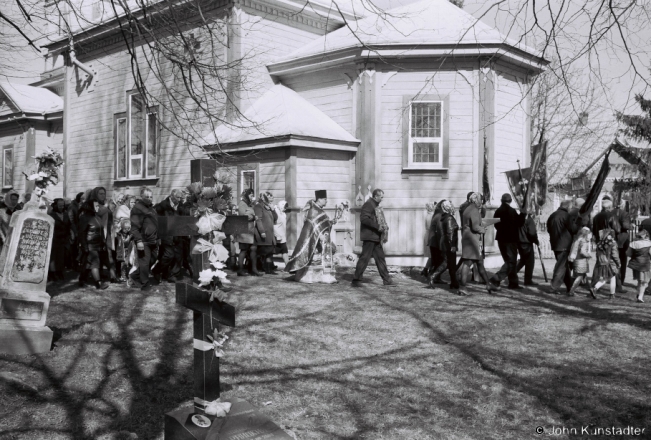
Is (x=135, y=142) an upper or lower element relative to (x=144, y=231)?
upper

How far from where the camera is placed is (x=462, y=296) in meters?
11.3

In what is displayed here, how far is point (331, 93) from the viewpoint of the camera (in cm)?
1780

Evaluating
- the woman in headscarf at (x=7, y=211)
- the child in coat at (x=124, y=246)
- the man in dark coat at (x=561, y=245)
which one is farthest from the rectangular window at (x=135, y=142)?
the man in dark coat at (x=561, y=245)

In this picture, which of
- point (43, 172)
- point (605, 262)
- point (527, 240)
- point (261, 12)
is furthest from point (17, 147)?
point (605, 262)

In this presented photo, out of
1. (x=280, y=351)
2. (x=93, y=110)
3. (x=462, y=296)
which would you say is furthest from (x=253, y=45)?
(x=280, y=351)

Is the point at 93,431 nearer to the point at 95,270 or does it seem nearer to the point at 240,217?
the point at 240,217

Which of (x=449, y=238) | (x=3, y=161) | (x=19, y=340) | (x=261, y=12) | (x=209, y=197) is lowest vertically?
(x=19, y=340)

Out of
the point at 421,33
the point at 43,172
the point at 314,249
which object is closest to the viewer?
the point at 43,172

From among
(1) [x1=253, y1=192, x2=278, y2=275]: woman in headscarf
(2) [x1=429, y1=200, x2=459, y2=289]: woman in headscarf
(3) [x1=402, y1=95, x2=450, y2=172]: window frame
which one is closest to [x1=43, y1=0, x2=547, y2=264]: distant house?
(3) [x1=402, y1=95, x2=450, y2=172]: window frame

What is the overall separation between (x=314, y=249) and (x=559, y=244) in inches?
195

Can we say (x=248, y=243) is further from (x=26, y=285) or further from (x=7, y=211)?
(x=26, y=285)

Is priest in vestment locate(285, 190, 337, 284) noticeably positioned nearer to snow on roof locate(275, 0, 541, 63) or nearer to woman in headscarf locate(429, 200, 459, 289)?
woman in headscarf locate(429, 200, 459, 289)

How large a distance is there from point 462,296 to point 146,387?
687cm

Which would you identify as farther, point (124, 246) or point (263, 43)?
point (263, 43)
